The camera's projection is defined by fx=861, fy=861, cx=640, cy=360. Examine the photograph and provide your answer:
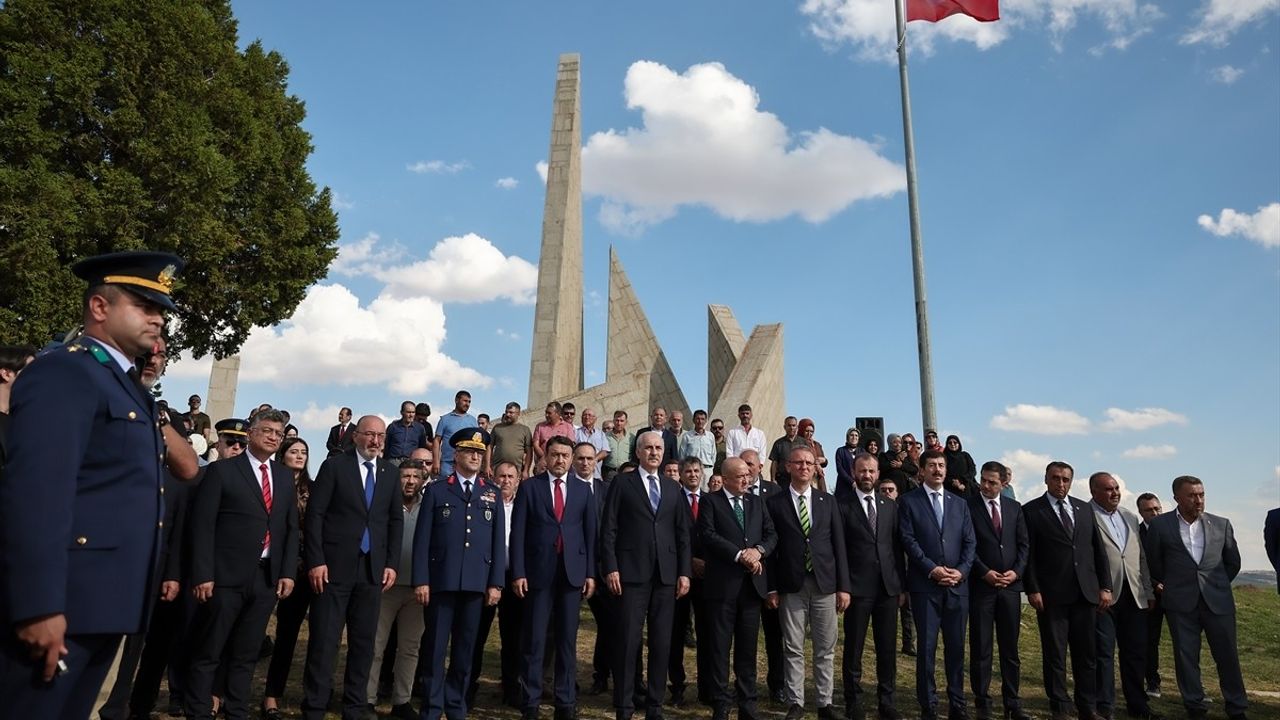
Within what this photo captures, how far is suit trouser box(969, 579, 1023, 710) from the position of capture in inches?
270

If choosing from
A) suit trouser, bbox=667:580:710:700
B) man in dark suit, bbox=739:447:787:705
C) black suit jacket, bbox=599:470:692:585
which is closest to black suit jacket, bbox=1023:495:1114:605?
man in dark suit, bbox=739:447:787:705

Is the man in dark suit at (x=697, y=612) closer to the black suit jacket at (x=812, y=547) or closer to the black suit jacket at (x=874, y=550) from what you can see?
the black suit jacket at (x=812, y=547)

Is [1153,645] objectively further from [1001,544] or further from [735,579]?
[735,579]

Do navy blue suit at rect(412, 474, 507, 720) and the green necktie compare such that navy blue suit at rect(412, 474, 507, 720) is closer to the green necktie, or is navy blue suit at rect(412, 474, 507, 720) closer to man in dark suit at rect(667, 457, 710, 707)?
man in dark suit at rect(667, 457, 710, 707)

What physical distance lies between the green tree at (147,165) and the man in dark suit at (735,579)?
41.8ft

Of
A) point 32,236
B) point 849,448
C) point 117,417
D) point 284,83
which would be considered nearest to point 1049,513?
point 849,448

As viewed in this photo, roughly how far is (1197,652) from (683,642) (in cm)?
467

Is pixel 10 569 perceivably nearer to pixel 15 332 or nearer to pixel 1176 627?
pixel 1176 627

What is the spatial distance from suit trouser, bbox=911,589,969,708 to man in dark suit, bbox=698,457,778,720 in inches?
51.9

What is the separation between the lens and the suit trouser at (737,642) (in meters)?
6.43

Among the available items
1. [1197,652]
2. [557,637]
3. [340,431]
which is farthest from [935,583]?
[340,431]

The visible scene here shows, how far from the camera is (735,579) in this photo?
6.65m

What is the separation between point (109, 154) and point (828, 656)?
54.8 feet

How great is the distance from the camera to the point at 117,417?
8.91 ft
